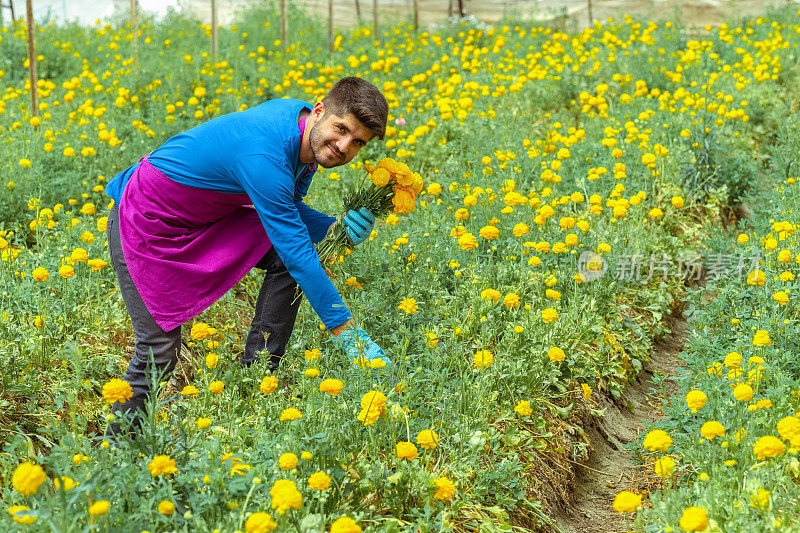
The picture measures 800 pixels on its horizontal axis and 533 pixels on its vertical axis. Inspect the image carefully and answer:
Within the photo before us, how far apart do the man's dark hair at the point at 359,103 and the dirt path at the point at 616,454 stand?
174cm

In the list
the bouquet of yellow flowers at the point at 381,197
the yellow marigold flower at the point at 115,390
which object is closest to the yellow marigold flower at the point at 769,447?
the bouquet of yellow flowers at the point at 381,197

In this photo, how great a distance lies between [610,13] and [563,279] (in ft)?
29.5

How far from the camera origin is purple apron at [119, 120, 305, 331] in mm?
2939

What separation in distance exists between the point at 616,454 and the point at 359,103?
2095 mm

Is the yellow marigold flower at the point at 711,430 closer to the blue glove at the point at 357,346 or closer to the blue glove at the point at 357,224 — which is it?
the blue glove at the point at 357,346

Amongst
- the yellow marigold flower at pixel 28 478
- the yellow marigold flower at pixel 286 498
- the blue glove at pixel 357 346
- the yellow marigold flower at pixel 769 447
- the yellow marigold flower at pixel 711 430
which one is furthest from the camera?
the blue glove at pixel 357 346

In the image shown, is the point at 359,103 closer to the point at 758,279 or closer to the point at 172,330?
the point at 172,330

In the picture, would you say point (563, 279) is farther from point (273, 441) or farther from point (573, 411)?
point (273, 441)

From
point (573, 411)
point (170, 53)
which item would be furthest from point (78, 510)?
point (170, 53)

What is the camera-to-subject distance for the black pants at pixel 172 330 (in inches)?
115

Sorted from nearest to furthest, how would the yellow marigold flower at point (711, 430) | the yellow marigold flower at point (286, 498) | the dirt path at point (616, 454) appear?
the yellow marigold flower at point (286, 498) < the yellow marigold flower at point (711, 430) < the dirt path at point (616, 454)

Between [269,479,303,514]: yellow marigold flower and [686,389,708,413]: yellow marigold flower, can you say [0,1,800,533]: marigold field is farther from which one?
[686,389,708,413]: yellow marigold flower

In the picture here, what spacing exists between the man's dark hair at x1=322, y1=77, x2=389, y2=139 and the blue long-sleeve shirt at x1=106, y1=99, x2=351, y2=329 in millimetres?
197

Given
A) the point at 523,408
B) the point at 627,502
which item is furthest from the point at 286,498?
the point at 523,408
